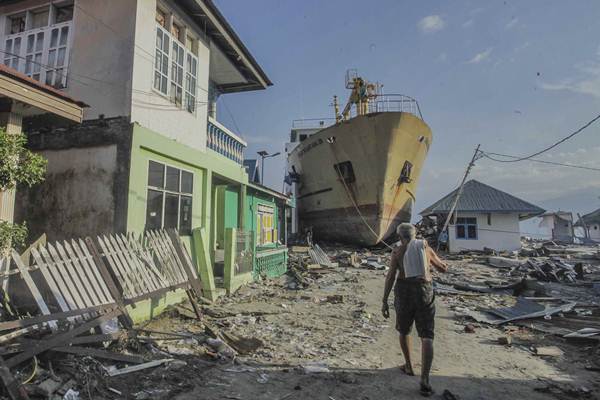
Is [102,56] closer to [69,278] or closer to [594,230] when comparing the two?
[69,278]

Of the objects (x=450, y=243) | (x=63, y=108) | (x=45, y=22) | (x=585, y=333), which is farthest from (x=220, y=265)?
(x=450, y=243)

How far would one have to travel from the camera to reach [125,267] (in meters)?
4.16

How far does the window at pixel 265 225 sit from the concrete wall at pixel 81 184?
5.48 metres

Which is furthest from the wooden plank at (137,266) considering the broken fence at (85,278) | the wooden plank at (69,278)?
the wooden plank at (69,278)

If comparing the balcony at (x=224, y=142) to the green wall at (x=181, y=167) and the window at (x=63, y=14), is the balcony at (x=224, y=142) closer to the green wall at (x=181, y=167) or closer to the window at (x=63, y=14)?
the green wall at (x=181, y=167)

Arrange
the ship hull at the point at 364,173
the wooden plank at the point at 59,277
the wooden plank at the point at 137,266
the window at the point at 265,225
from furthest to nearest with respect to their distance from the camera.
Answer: the ship hull at the point at 364,173 → the window at the point at 265,225 → the wooden plank at the point at 137,266 → the wooden plank at the point at 59,277

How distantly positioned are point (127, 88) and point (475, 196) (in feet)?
71.9

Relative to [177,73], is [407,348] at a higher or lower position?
lower

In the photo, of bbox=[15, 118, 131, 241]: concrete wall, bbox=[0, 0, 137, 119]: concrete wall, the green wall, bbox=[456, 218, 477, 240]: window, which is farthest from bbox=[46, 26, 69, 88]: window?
bbox=[456, 218, 477, 240]: window

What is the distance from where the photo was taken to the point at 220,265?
782 cm

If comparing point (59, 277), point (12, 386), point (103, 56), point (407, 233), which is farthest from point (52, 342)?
point (103, 56)

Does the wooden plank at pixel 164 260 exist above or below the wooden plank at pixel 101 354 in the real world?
above

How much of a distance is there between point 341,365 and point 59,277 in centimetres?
317

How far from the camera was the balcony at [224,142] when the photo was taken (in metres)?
7.77
